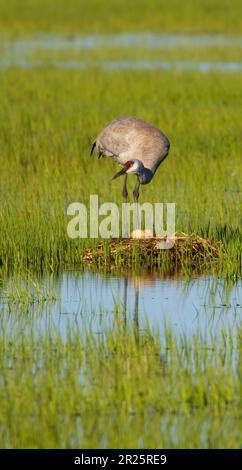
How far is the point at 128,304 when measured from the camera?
7855mm

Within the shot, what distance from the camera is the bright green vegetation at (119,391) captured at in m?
5.22

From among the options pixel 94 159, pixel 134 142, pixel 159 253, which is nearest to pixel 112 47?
pixel 94 159

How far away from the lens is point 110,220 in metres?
10.4

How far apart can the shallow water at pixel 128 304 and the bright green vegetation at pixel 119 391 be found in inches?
13.6

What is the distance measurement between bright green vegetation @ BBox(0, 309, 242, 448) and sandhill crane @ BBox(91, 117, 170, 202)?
3633mm

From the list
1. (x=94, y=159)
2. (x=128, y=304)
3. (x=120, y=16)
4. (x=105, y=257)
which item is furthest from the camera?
(x=120, y=16)

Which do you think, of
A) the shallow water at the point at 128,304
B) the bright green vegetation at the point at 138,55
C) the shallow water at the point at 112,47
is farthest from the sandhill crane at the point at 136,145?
the bright green vegetation at the point at 138,55

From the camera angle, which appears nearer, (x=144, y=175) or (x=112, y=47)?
(x=144, y=175)

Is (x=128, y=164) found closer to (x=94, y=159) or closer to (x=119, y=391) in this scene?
(x=94, y=159)

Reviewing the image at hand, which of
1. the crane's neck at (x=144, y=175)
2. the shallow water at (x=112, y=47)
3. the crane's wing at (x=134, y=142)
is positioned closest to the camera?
the crane's neck at (x=144, y=175)

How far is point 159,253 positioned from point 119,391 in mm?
3429

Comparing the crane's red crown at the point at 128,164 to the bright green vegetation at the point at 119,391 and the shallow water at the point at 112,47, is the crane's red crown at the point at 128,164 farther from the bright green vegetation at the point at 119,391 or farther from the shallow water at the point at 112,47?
the shallow water at the point at 112,47

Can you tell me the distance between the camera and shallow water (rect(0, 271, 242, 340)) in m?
7.18

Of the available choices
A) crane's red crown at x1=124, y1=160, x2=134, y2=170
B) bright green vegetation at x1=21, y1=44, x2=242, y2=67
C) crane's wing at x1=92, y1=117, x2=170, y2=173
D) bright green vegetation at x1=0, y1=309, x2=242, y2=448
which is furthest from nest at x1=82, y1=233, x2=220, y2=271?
bright green vegetation at x1=21, y1=44, x2=242, y2=67
